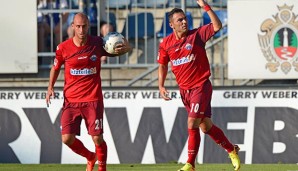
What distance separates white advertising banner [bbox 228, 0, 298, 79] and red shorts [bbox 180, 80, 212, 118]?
433cm

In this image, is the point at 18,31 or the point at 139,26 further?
the point at 139,26

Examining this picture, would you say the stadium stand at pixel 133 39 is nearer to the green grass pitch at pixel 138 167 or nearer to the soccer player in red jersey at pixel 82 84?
the green grass pitch at pixel 138 167

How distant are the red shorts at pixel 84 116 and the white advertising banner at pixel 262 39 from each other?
499 cm

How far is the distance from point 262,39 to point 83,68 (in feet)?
17.4

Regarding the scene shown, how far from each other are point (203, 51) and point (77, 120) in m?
1.92

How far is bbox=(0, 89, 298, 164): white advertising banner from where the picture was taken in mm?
18922

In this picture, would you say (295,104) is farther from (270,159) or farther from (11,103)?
(11,103)

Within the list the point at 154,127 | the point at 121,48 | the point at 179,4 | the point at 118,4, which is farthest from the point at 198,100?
the point at 118,4

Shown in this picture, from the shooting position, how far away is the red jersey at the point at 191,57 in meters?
15.0

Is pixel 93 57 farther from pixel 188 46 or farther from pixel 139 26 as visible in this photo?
pixel 139 26

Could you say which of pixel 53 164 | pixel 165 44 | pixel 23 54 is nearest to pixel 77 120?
pixel 165 44

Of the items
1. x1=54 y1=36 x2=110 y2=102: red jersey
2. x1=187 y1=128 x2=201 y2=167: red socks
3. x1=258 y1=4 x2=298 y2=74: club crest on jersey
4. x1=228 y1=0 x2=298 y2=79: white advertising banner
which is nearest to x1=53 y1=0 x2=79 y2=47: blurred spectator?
x1=228 y1=0 x2=298 y2=79: white advertising banner

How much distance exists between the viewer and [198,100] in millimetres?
14922

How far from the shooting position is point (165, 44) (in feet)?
50.2
